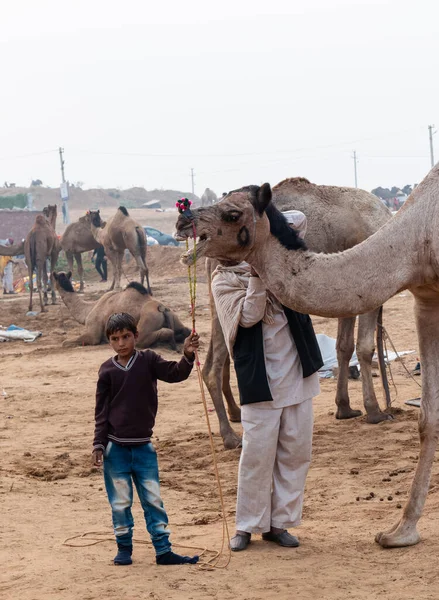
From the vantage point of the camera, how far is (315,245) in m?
9.03

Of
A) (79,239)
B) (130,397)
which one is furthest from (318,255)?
(79,239)

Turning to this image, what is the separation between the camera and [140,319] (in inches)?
573

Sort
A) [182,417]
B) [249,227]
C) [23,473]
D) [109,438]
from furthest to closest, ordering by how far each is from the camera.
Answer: [182,417], [23,473], [109,438], [249,227]

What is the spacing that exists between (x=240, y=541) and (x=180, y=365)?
3.67 ft

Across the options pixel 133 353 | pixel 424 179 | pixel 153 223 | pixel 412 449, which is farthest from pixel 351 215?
pixel 153 223

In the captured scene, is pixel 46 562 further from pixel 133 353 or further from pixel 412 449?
pixel 412 449

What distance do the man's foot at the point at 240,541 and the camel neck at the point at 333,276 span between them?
4.83ft

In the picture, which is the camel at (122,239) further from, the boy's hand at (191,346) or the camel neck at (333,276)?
the camel neck at (333,276)

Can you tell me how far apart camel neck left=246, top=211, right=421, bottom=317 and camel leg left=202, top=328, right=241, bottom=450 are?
3612 mm

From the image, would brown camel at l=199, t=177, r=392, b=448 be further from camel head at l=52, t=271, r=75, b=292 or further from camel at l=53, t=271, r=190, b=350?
camel head at l=52, t=271, r=75, b=292

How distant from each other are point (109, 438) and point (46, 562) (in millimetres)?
776

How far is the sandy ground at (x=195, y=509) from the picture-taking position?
4.78m

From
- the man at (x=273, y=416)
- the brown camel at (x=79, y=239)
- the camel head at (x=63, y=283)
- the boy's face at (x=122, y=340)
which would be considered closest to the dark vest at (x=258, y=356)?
the man at (x=273, y=416)

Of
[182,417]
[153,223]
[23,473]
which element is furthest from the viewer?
[153,223]
